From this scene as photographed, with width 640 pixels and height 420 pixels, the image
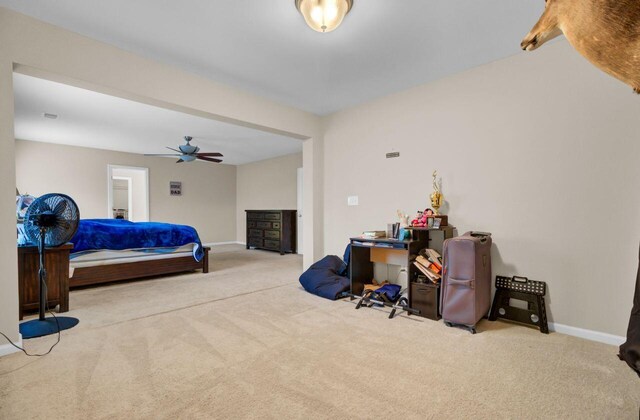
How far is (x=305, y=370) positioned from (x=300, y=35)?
243 cm

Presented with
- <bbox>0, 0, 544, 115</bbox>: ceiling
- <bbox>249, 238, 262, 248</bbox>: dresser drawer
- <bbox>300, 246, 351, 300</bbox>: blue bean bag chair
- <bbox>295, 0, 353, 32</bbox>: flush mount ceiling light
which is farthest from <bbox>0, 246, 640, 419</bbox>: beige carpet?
<bbox>249, 238, 262, 248</bbox>: dresser drawer

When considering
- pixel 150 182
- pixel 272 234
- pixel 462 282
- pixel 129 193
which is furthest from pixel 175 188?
pixel 462 282

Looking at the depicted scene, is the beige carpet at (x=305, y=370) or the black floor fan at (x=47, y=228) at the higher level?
the black floor fan at (x=47, y=228)

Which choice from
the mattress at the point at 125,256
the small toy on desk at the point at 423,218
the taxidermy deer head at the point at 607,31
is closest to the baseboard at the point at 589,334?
the small toy on desk at the point at 423,218

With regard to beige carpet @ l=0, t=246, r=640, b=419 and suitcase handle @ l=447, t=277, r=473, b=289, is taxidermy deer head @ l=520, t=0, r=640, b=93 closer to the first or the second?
beige carpet @ l=0, t=246, r=640, b=419

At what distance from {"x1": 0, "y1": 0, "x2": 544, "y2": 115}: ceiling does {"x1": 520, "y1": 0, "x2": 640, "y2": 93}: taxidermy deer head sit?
1.69 m

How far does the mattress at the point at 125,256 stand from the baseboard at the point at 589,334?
4558 mm

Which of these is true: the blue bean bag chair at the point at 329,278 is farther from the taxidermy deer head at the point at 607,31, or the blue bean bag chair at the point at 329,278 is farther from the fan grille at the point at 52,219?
the taxidermy deer head at the point at 607,31

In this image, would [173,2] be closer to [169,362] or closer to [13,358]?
[169,362]

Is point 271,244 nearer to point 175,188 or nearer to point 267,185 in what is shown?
point 267,185

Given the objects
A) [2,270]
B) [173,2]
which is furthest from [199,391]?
[173,2]

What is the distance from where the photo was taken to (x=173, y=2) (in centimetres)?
198

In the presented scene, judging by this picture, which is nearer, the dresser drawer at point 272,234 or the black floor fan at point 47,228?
the black floor fan at point 47,228

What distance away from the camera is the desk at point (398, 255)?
279 cm
